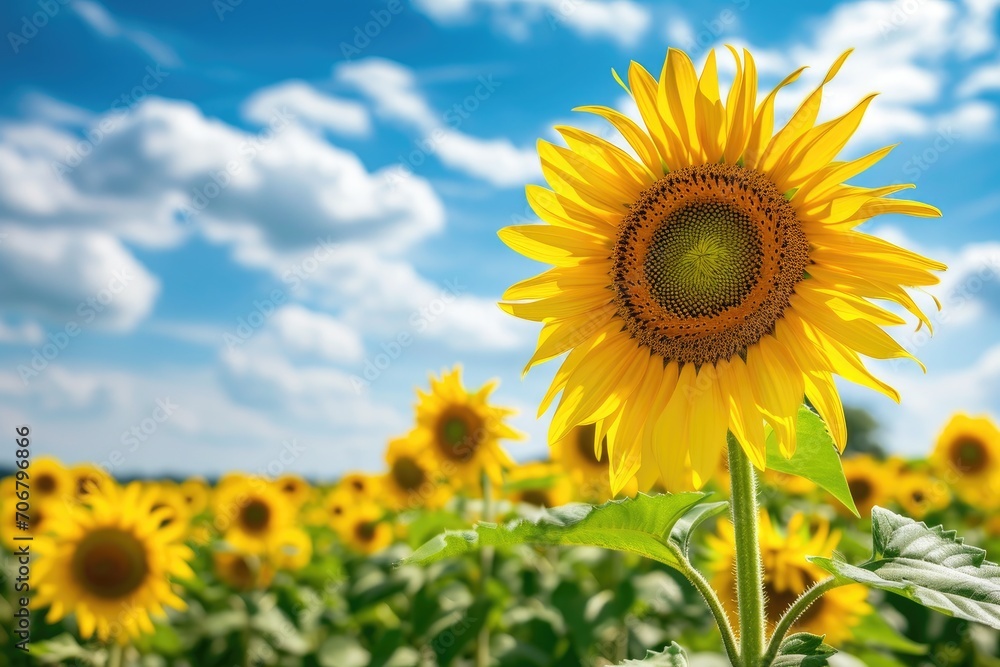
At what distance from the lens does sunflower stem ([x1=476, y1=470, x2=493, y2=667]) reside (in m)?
5.81

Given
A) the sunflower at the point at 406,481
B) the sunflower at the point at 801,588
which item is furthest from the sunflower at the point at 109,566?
the sunflower at the point at 801,588

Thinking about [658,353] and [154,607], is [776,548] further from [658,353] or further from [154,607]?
[154,607]

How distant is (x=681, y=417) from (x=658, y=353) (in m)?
0.25

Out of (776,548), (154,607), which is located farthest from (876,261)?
(154,607)

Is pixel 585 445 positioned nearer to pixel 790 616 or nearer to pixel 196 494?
pixel 790 616

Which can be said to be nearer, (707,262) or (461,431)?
(707,262)

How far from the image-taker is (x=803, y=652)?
7.02 feet

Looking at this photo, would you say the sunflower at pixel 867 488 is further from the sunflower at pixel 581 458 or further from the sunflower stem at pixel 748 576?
the sunflower stem at pixel 748 576

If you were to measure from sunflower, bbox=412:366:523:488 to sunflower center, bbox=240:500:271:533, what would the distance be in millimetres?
2711

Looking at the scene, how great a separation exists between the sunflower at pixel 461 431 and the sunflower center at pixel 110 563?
2521 millimetres

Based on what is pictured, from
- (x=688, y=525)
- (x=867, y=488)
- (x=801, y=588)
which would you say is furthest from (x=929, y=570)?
(x=867, y=488)

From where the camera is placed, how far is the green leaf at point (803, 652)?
207cm

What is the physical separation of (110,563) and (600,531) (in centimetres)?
573

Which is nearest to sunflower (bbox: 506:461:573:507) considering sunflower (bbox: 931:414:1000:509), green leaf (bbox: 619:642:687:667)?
green leaf (bbox: 619:642:687:667)
